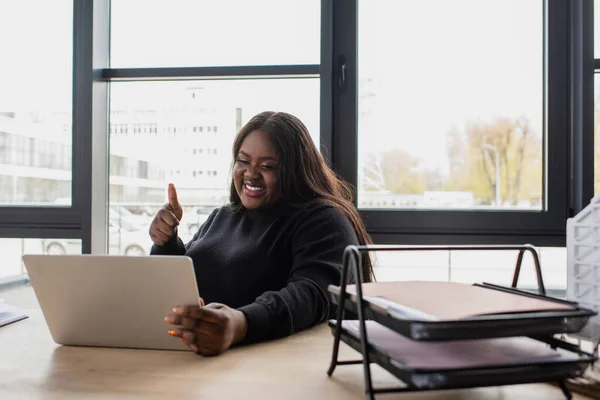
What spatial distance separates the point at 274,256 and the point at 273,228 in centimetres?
8

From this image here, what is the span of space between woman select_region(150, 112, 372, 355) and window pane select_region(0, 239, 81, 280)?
0.96 m

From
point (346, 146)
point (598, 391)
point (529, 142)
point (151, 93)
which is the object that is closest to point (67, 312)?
point (598, 391)

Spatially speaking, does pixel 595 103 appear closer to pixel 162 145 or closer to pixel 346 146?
pixel 346 146

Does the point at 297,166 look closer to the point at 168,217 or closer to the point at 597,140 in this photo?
the point at 168,217

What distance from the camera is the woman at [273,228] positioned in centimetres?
129

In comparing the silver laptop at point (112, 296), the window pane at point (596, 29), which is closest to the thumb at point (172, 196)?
the silver laptop at point (112, 296)

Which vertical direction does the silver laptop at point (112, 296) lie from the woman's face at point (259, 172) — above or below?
below

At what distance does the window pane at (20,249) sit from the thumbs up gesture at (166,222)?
975mm

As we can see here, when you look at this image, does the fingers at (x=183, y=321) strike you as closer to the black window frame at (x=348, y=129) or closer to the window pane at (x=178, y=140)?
the black window frame at (x=348, y=129)

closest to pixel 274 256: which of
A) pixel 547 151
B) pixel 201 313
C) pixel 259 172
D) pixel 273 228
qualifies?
pixel 273 228

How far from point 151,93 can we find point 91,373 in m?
1.77

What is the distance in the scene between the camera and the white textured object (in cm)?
69

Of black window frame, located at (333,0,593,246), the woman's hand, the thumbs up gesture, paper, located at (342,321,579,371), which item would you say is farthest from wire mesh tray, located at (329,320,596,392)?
black window frame, located at (333,0,593,246)

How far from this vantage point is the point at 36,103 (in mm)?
2402
